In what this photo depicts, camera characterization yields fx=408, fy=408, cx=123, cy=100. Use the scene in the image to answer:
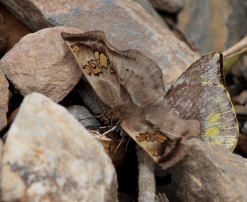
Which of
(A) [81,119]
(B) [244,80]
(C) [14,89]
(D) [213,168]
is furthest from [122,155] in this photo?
(B) [244,80]

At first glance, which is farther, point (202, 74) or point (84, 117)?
point (202, 74)

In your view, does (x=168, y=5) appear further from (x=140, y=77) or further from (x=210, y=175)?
(x=210, y=175)

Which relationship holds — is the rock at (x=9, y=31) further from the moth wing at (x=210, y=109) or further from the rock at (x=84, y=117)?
the moth wing at (x=210, y=109)

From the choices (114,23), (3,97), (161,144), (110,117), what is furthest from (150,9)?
(161,144)

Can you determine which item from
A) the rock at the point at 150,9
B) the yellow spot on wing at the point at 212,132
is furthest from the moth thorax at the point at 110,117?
the rock at the point at 150,9

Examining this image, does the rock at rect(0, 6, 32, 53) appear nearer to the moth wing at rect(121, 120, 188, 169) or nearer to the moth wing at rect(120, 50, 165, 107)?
the moth wing at rect(120, 50, 165, 107)

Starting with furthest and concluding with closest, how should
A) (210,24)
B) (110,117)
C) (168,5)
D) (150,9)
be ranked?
(210,24) < (168,5) < (150,9) < (110,117)

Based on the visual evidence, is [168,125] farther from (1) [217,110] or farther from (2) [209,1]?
(2) [209,1]
